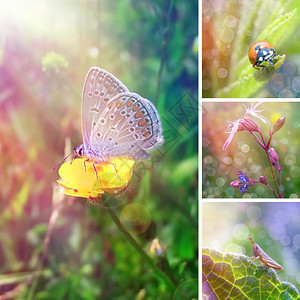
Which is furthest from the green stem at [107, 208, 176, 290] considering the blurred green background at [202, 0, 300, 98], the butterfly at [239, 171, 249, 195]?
the blurred green background at [202, 0, 300, 98]

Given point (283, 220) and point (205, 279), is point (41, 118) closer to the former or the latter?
point (205, 279)

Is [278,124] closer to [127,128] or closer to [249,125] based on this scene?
[249,125]

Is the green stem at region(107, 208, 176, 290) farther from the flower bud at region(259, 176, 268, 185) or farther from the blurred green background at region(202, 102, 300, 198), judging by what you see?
the flower bud at region(259, 176, 268, 185)

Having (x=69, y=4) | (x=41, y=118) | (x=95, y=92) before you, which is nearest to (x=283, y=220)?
(x=95, y=92)

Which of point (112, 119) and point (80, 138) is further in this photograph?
point (80, 138)

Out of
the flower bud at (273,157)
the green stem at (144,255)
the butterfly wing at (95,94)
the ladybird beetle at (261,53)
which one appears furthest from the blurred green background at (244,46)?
the green stem at (144,255)

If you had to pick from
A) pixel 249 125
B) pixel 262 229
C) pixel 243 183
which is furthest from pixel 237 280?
pixel 249 125

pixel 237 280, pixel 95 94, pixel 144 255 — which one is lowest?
pixel 237 280
